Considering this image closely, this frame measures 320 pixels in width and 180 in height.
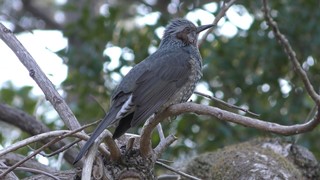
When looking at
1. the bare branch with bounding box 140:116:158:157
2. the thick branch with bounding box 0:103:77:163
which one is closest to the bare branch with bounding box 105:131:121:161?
the bare branch with bounding box 140:116:158:157

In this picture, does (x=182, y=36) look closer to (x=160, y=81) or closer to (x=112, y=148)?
(x=160, y=81)

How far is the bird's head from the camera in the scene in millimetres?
6523

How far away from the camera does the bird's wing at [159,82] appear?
17.3 ft

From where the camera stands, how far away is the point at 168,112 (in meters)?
4.84

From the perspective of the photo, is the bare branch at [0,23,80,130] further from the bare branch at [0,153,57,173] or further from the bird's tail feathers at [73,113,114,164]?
the bare branch at [0,153,57,173]

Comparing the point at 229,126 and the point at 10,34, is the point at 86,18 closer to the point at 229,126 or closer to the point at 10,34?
the point at 229,126

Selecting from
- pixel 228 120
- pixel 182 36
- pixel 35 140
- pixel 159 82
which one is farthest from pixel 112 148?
pixel 182 36

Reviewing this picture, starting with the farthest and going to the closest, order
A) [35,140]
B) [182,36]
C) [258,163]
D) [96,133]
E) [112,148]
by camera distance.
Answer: [182,36] → [258,163] → [112,148] → [96,133] → [35,140]

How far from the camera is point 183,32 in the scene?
657 cm

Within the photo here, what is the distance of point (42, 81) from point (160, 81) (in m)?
1.15

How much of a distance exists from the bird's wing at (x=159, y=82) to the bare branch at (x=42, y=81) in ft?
1.61

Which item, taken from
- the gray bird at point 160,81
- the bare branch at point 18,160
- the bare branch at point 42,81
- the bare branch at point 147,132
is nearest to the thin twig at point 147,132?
the bare branch at point 147,132

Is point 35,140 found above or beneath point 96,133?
above

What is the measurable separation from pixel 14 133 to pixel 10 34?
4.76 metres
